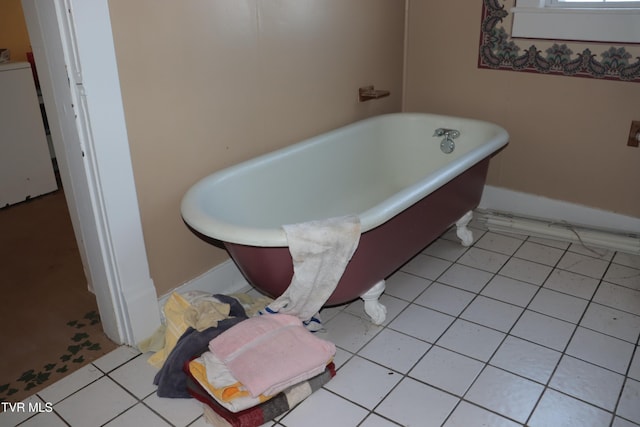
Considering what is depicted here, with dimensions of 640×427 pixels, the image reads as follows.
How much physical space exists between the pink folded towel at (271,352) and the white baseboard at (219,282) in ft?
1.47

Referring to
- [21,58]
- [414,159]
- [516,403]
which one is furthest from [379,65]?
[21,58]

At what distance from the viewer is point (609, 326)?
215cm

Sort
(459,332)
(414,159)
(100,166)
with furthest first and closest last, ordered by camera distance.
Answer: (414,159)
(459,332)
(100,166)

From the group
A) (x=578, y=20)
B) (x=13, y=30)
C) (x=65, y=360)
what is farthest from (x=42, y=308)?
(x=578, y=20)

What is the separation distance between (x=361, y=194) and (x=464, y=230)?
0.56 m

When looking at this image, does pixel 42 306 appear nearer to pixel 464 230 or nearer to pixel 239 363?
pixel 239 363

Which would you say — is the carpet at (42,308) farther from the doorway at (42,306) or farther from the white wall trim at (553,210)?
the white wall trim at (553,210)

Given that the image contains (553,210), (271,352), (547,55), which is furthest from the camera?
(553,210)

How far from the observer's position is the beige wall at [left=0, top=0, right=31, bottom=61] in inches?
153

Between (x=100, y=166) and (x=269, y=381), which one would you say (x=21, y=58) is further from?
(x=269, y=381)

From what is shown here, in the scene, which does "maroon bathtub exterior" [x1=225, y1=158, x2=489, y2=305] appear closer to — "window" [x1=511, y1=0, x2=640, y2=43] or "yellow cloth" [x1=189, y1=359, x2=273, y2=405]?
"yellow cloth" [x1=189, y1=359, x2=273, y2=405]

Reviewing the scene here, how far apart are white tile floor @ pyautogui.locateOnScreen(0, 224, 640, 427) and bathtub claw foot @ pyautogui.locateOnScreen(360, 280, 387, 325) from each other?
4cm

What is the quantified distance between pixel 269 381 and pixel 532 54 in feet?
6.96

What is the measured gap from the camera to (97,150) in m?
1.81
